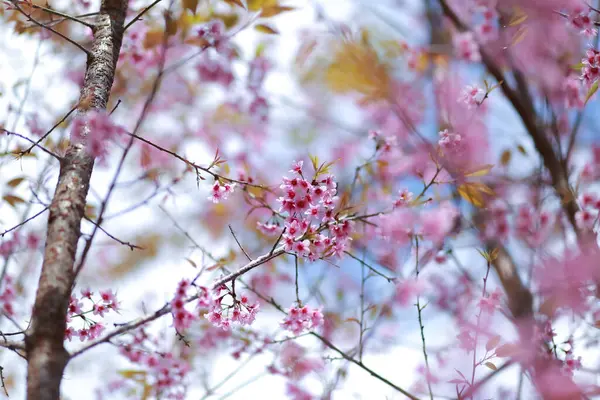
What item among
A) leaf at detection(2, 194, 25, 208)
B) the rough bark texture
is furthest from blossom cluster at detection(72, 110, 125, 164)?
leaf at detection(2, 194, 25, 208)

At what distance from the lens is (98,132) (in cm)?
165

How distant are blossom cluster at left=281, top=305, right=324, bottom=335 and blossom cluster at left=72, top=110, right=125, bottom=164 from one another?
108 cm

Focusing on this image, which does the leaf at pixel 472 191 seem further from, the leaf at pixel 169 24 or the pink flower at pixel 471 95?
the leaf at pixel 169 24

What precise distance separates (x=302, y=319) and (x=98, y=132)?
1.19 m

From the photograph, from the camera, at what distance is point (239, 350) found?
3.51 m

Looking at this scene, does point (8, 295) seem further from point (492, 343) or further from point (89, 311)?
point (492, 343)

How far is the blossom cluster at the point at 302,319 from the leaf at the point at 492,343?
0.78 metres

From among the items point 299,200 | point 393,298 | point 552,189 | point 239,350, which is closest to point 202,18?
point 299,200

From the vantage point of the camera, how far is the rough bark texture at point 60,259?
4.31 ft

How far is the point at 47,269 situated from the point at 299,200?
44.3 inches

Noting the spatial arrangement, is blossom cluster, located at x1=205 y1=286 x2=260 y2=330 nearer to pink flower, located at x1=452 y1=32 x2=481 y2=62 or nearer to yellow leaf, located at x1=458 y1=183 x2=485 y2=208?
yellow leaf, located at x1=458 y1=183 x2=485 y2=208

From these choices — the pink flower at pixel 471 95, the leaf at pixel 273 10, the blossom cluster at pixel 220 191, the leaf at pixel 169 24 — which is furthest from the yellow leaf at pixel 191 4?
the pink flower at pixel 471 95

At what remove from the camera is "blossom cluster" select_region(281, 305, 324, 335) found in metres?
2.23

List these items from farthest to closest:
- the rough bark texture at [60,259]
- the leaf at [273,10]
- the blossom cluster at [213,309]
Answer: the leaf at [273,10]
the blossom cluster at [213,309]
the rough bark texture at [60,259]
